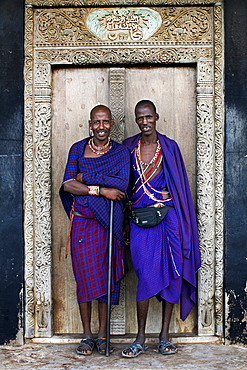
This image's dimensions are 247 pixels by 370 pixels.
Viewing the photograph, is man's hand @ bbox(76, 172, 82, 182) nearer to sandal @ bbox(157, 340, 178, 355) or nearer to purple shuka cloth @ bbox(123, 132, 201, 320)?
purple shuka cloth @ bbox(123, 132, 201, 320)

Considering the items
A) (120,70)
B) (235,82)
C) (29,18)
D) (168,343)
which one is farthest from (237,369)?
(29,18)

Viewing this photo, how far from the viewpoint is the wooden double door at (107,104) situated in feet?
16.4

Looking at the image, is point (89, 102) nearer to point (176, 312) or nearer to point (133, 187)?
point (133, 187)

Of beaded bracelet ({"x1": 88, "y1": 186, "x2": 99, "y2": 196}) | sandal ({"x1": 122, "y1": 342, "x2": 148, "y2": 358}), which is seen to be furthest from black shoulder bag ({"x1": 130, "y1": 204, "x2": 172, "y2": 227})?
sandal ({"x1": 122, "y1": 342, "x2": 148, "y2": 358})

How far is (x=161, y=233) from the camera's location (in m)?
4.46

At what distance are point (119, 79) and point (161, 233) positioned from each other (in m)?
1.53

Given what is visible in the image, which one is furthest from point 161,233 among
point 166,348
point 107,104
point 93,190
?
point 107,104

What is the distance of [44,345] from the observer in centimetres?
479

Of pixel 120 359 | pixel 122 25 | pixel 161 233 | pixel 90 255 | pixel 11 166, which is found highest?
pixel 122 25

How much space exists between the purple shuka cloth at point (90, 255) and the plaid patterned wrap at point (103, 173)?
8 cm

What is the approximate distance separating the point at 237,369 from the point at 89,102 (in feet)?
8.91

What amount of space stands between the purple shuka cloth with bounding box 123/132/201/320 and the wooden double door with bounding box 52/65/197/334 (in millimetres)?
363

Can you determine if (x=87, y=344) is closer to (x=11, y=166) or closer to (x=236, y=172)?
(x=11, y=166)

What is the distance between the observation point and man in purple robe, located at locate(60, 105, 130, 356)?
447 centimetres
